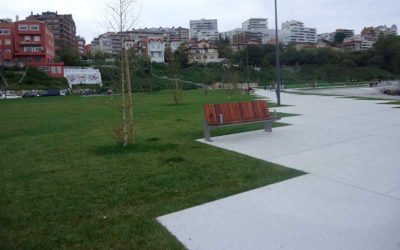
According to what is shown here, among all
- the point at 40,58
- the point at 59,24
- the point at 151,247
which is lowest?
the point at 151,247

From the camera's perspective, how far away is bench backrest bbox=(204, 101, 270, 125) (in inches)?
339

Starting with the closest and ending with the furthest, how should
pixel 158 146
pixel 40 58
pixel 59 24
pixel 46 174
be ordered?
1. pixel 46 174
2. pixel 158 146
3. pixel 40 58
4. pixel 59 24

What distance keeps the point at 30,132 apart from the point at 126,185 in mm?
7796

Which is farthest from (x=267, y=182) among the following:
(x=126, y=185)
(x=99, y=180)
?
(x=99, y=180)

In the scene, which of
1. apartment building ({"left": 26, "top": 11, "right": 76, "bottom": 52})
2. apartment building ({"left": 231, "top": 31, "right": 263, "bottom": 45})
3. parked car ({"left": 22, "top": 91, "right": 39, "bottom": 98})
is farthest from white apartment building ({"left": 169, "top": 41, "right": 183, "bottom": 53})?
parked car ({"left": 22, "top": 91, "right": 39, "bottom": 98})

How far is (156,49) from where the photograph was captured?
9831cm

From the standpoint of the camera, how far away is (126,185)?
526 cm

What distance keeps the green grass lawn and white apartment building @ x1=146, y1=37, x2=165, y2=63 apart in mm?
90513

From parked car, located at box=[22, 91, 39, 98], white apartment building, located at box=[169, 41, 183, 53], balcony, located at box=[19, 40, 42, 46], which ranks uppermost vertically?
white apartment building, located at box=[169, 41, 183, 53]

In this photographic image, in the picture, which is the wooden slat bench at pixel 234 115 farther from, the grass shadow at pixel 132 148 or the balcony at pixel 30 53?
the balcony at pixel 30 53

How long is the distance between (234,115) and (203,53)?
97176 mm

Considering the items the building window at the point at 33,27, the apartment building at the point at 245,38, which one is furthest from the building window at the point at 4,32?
the apartment building at the point at 245,38

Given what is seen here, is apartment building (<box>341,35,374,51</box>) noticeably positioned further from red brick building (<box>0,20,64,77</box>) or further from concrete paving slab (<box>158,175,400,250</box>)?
concrete paving slab (<box>158,175,400,250</box>)

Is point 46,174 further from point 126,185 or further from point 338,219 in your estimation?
point 338,219
